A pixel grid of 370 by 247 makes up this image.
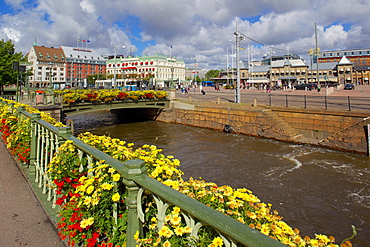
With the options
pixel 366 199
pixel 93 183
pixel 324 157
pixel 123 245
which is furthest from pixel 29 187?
pixel 324 157

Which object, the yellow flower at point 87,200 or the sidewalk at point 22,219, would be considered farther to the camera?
the sidewalk at point 22,219

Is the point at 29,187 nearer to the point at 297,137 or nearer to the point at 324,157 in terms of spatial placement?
the point at 324,157

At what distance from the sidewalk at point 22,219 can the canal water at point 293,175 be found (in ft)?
10.4

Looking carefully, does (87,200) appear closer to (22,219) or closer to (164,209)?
(164,209)

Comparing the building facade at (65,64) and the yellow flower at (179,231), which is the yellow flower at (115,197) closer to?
the yellow flower at (179,231)

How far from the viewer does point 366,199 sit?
33.2ft

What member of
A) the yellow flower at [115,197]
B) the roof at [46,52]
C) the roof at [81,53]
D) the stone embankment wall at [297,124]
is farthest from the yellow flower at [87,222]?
the roof at [81,53]

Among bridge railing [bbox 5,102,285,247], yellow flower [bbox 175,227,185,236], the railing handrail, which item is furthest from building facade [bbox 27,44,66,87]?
yellow flower [bbox 175,227,185,236]

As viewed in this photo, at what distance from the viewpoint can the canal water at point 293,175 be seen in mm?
8664

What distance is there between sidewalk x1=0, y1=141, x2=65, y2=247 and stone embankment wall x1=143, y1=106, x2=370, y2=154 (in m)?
17.7

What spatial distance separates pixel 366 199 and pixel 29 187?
1120 centimetres

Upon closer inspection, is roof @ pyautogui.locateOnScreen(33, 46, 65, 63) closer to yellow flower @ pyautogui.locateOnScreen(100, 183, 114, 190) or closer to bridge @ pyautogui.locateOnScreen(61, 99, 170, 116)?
bridge @ pyautogui.locateOnScreen(61, 99, 170, 116)

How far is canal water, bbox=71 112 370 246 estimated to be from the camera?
28.4 ft

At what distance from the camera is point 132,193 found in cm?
208
